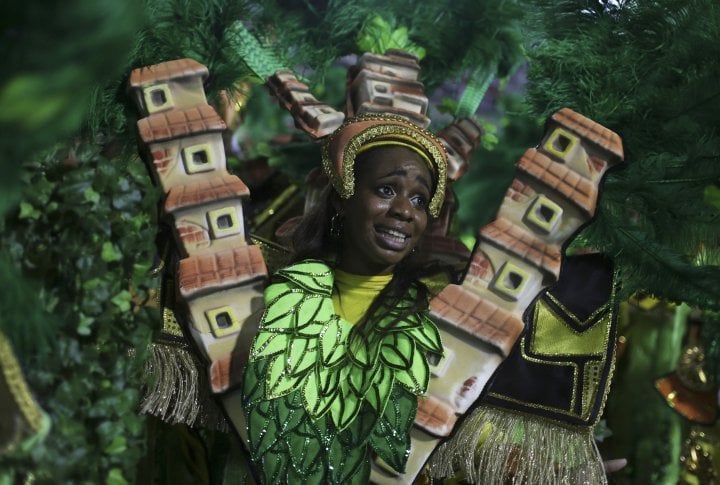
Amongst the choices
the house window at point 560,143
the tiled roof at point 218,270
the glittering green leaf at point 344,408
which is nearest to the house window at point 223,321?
the tiled roof at point 218,270

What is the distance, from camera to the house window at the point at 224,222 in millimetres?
2070

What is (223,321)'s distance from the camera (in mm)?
2035

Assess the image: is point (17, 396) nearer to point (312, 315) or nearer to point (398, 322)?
point (312, 315)

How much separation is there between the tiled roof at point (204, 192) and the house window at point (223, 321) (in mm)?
240

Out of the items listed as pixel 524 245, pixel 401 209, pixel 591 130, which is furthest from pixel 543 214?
pixel 401 209

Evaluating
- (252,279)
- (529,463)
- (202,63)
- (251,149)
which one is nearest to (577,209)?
(529,463)

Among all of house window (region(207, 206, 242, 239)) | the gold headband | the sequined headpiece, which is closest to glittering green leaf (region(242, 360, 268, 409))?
house window (region(207, 206, 242, 239))

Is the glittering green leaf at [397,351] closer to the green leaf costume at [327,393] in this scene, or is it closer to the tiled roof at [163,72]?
the green leaf costume at [327,393]

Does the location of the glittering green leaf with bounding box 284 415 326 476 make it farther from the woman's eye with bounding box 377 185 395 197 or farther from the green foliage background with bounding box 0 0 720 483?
the woman's eye with bounding box 377 185 395 197

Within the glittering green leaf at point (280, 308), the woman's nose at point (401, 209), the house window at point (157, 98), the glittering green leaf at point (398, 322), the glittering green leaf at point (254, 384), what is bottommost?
the glittering green leaf at point (254, 384)

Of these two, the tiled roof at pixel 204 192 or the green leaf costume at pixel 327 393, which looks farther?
the tiled roof at pixel 204 192

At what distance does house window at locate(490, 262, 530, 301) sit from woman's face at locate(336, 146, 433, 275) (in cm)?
20

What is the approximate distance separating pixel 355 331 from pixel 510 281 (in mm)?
354

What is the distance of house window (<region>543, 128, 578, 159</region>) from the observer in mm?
2084
